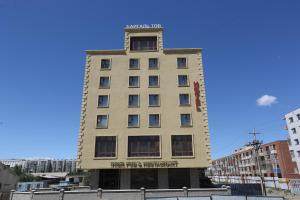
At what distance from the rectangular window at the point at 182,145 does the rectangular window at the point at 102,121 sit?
9726 millimetres

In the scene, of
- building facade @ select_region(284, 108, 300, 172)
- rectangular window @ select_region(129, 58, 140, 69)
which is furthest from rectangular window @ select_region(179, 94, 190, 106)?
building facade @ select_region(284, 108, 300, 172)

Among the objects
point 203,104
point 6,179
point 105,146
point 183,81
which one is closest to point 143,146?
point 105,146

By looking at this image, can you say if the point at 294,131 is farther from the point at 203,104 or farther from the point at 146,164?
the point at 146,164

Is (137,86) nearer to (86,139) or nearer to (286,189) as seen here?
(86,139)

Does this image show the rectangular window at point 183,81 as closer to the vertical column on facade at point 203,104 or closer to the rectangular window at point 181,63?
the rectangular window at point 181,63

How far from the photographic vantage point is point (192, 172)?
34.0m

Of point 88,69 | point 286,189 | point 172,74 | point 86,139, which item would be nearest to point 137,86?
point 172,74

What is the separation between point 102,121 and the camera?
34531mm

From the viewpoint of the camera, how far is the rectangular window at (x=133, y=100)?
35375 mm

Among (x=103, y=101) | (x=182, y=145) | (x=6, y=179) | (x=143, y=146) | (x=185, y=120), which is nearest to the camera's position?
(x=143, y=146)

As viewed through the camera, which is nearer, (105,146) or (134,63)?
(105,146)

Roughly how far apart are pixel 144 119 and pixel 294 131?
5298 centimetres

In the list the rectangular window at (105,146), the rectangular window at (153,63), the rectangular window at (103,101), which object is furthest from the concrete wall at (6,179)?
the rectangular window at (153,63)

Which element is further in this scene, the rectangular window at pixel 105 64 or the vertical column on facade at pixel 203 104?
the rectangular window at pixel 105 64
